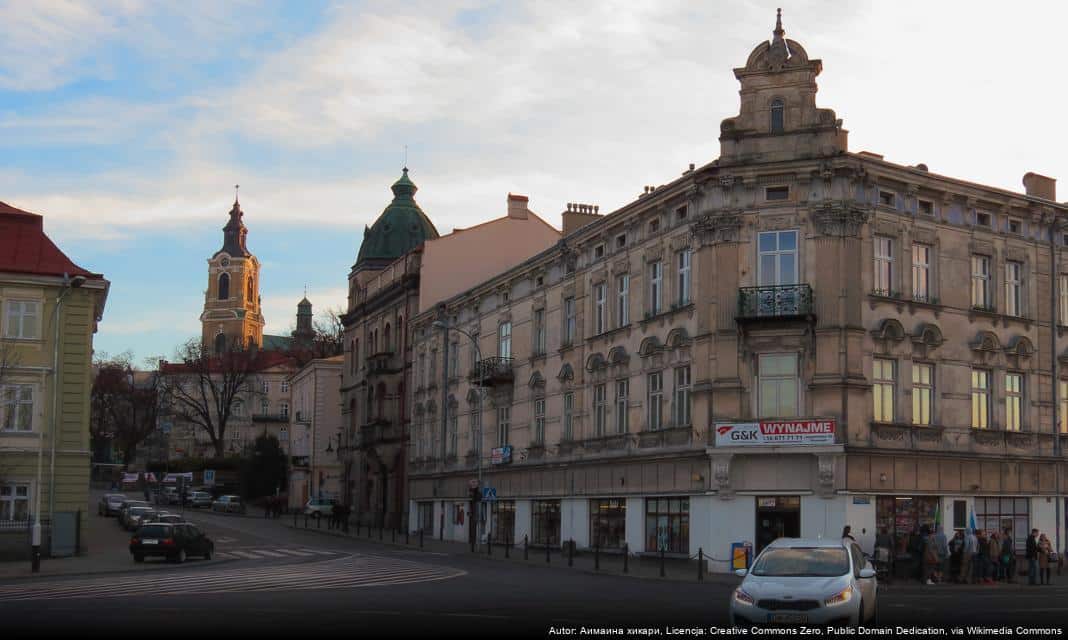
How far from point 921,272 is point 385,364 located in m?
40.0

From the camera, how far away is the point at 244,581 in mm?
31703

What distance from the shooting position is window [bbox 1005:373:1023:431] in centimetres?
4322

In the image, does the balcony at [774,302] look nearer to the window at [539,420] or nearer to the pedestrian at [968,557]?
the pedestrian at [968,557]

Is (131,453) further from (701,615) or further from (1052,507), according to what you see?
(701,615)

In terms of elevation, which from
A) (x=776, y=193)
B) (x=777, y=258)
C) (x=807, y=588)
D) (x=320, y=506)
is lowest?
(x=320, y=506)

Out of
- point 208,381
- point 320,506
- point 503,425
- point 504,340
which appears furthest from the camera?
point 208,381

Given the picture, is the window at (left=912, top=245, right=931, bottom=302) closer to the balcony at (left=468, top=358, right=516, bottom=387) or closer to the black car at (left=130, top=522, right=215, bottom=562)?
the balcony at (left=468, top=358, right=516, bottom=387)

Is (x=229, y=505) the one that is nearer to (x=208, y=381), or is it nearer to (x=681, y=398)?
(x=208, y=381)

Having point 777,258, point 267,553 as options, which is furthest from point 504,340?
point 777,258

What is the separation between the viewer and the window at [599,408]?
48.5m

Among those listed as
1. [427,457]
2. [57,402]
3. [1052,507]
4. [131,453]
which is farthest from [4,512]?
[131,453]

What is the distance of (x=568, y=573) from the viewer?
3847 cm

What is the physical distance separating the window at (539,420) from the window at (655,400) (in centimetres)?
971

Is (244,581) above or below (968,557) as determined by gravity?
below
